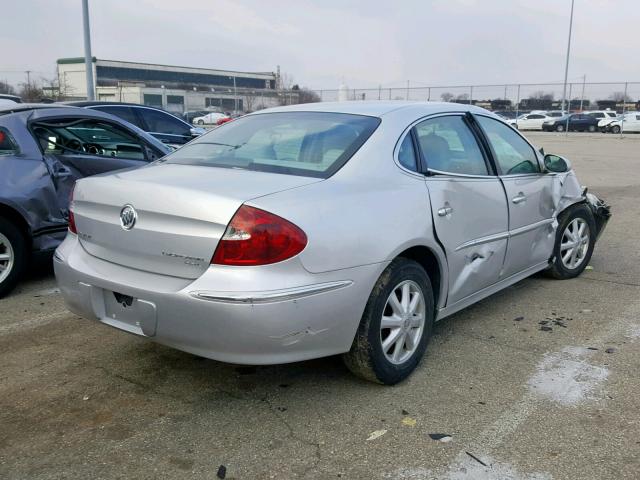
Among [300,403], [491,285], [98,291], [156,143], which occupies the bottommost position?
[300,403]

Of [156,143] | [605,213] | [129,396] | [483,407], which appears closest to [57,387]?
[129,396]

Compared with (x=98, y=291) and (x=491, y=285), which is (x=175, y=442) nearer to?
(x=98, y=291)

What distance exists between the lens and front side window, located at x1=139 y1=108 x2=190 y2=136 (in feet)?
34.6

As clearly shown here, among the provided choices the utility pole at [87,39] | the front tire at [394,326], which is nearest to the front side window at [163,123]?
the utility pole at [87,39]

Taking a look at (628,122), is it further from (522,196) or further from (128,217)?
(128,217)


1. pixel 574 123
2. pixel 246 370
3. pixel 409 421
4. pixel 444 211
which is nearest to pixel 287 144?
pixel 444 211

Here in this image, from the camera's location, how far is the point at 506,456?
9.03ft

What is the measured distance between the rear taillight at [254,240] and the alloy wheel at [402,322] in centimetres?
78

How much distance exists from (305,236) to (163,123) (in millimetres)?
8591

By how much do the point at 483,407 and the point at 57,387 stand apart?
2.30 m

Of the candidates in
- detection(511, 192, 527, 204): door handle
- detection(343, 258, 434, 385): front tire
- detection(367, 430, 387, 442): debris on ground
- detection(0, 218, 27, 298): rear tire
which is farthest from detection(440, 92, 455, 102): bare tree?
detection(367, 430, 387, 442): debris on ground

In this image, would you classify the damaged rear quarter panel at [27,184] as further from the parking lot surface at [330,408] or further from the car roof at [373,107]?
the car roof at [373,107]

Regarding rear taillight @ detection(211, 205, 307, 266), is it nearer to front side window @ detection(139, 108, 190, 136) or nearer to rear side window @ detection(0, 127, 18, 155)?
rear side window @ detection(0, 127, 18, 155)

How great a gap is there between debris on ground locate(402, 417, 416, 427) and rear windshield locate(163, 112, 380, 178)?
1.29 m
